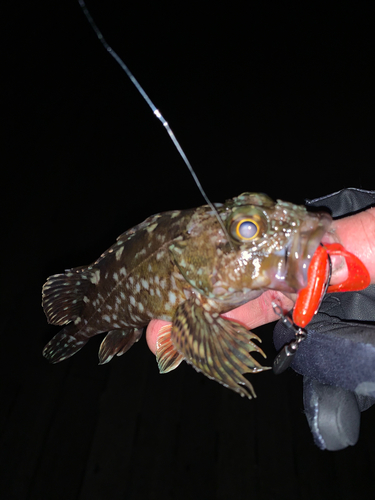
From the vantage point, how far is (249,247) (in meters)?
1.58

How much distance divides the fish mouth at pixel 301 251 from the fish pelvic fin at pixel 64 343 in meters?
1.54

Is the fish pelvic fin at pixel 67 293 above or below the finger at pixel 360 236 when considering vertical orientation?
above

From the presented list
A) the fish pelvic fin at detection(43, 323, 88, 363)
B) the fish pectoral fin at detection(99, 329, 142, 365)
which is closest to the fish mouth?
the fish pectoral fin at detection(99, 329, 142, 365)

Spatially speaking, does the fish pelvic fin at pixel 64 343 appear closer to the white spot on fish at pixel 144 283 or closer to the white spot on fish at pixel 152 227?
the white spot on fish at pixel 144 283

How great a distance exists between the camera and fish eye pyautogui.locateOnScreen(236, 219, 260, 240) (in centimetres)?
155

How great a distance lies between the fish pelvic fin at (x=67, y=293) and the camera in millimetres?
2242

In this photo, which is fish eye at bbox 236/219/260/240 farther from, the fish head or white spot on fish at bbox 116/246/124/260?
white spot on fish at bbox 116/246/124/260

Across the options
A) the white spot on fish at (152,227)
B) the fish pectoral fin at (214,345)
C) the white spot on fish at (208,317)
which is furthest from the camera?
the white spot on fish at (152,227)

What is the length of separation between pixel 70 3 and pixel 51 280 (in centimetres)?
763

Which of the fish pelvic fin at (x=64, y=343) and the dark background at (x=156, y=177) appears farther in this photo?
the dark background at (x=156, y=177)

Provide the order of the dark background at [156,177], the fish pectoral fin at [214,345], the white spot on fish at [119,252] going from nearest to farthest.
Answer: the fish pectoral fin at [214,345] < the white spot on fish at [119,252] < the dark background at [156,177]

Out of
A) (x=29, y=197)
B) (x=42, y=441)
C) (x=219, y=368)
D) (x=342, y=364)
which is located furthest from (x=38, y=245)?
(x=342, y=364)

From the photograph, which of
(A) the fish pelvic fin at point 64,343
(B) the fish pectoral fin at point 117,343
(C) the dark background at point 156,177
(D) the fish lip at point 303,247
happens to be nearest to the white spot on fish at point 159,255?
(D) the fish lip at point 303,247

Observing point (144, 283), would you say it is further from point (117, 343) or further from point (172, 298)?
point (117, 343)
